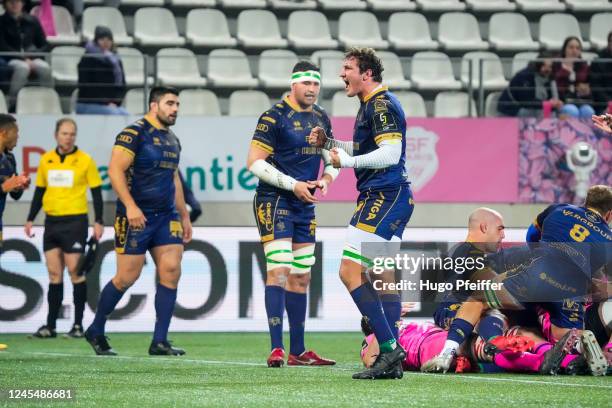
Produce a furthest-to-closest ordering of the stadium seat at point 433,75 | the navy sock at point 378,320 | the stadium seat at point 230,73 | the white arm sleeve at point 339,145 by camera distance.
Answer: the stadium seat at point 433,75 → the stadium seat at point 230,73 → the white arm sleeve at point 339,145 → the navy sock at point 378,320

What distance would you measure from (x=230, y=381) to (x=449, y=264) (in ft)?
7.11

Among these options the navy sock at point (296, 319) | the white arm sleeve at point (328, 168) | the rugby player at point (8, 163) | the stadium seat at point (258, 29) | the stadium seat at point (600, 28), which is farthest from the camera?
the stadium seat at point (600, 28)

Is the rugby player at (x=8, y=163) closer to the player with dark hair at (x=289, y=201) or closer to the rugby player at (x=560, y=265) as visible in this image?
the player with dark hair at (x=289, y=201)

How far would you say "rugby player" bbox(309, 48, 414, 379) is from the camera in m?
7.71

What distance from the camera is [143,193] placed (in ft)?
34.7

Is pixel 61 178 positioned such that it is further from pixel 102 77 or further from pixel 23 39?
pixel 23 39

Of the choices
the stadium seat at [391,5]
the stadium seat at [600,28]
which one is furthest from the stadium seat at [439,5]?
the stadium seat at [600,28]

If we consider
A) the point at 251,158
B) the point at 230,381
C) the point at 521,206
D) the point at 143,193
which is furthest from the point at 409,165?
the point at 230,381

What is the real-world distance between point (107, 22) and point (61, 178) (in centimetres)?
443

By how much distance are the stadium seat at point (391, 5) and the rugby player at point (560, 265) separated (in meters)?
9.42

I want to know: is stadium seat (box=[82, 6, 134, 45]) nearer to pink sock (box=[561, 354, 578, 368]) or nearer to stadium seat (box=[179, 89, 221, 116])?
stadium seat (box=[179, 89, 221, 116])

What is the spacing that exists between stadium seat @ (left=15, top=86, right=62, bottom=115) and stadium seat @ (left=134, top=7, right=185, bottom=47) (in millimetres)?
2028

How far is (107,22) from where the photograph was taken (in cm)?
1675

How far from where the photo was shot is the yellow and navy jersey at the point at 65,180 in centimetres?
1284
